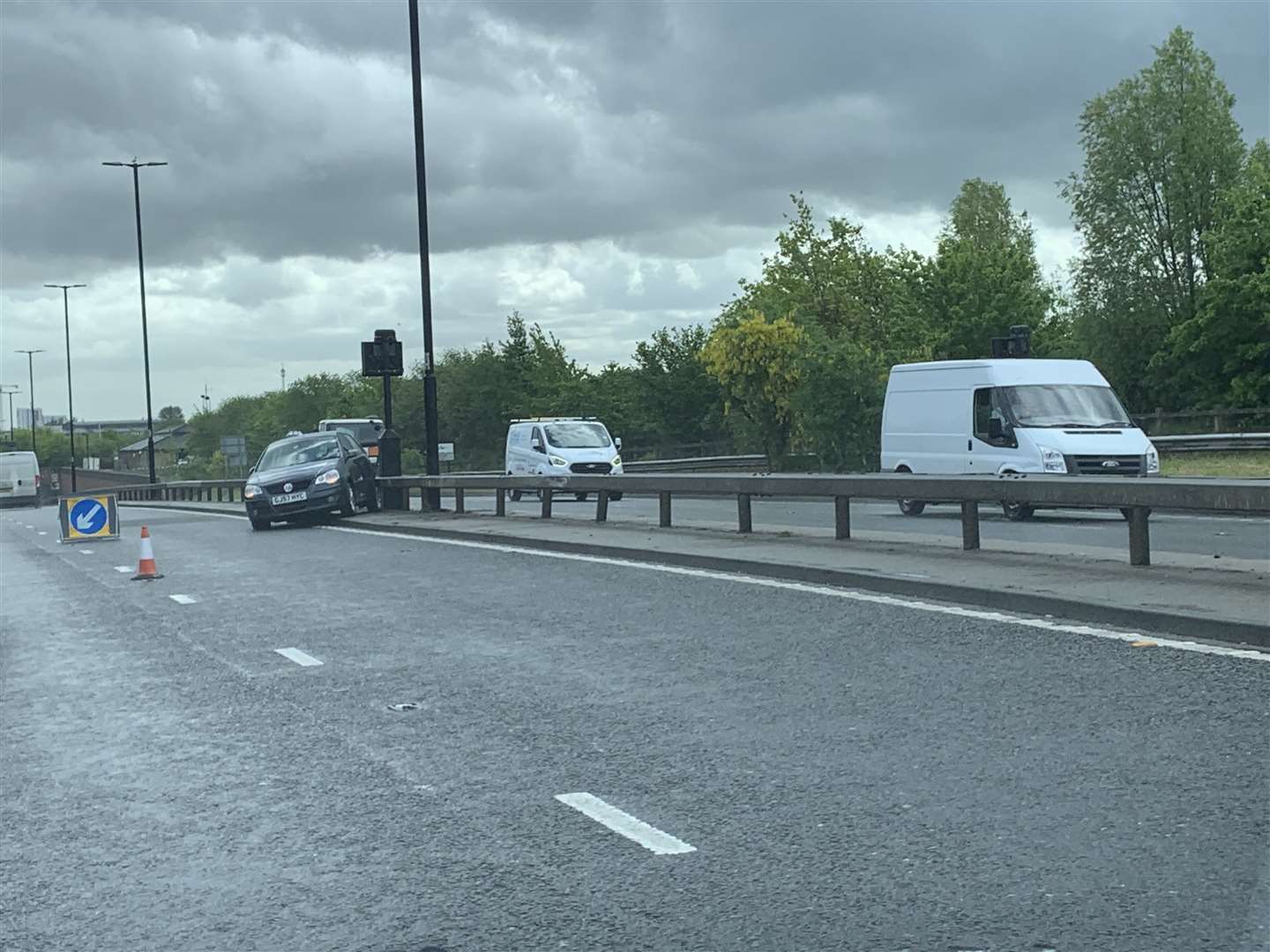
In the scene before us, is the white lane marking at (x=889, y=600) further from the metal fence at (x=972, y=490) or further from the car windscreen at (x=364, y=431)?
the car windscreen at (x=364, y=431)

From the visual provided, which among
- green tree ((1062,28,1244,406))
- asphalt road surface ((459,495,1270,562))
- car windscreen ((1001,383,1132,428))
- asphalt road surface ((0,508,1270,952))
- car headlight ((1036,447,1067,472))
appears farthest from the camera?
green tree ((1062,28,1244,406))

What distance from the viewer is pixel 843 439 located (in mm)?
38844

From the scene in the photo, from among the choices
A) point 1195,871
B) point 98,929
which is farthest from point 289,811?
point 1195,871

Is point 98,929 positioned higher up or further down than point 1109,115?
further down

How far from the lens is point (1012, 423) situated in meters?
22.4

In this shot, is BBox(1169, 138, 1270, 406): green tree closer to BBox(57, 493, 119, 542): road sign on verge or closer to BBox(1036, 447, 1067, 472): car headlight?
BBox(1036, 447, 1067, 472): car headlight

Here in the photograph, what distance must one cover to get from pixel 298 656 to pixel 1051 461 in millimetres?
13715

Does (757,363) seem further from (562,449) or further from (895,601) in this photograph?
(895,601)

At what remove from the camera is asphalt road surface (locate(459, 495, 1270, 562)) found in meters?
16.7

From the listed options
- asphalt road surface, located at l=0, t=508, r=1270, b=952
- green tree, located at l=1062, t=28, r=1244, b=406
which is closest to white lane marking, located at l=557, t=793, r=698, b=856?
asphalt road surface, located at l=0, t=508, r=1270, b=952

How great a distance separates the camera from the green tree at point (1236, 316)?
185 feet

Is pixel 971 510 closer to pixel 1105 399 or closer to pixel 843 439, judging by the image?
pixel 1105 399

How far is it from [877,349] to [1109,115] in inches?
591

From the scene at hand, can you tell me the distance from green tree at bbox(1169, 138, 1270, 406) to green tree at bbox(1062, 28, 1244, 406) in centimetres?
A: 417
